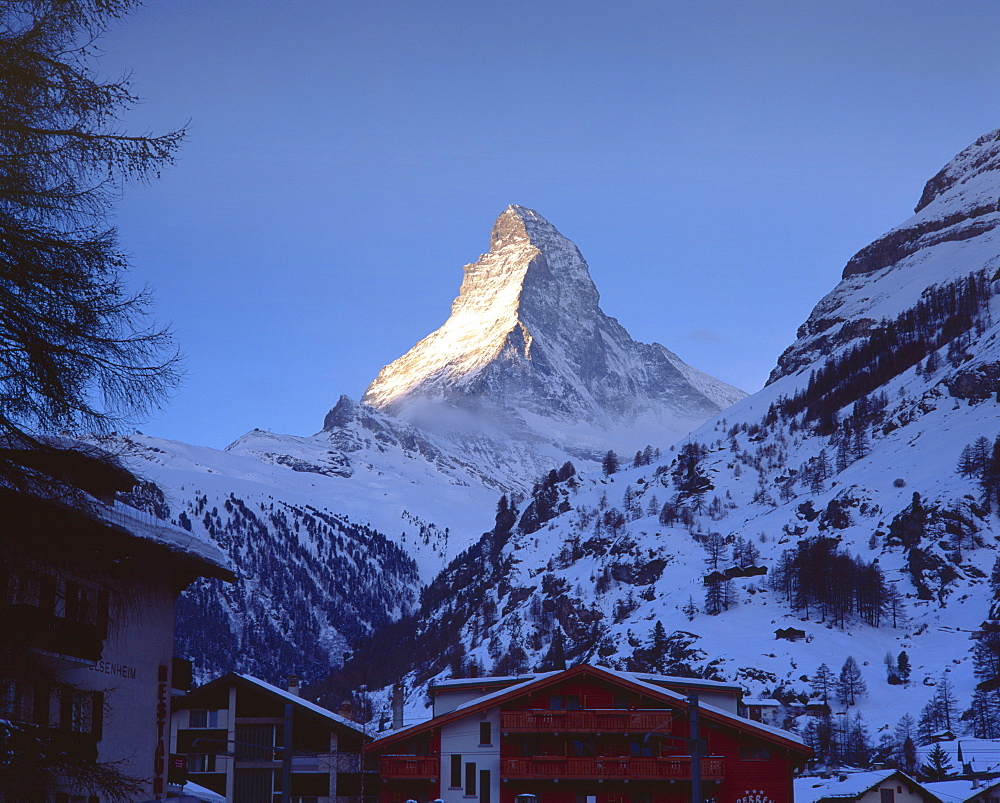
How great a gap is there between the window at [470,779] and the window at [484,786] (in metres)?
0.41

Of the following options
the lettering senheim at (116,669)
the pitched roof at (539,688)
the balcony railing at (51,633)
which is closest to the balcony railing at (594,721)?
the pitched roof at (539,688)

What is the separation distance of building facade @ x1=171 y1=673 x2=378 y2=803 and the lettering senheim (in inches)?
1334

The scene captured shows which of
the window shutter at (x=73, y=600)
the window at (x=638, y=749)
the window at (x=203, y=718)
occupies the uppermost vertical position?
the window shutter at (x=73, y=600)

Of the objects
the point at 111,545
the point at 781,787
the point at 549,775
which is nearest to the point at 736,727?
the point at 781,787

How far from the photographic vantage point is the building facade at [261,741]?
71188 mm

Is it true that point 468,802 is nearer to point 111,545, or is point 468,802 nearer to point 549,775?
point 549,775

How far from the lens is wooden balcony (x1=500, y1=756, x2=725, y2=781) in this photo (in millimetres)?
72875

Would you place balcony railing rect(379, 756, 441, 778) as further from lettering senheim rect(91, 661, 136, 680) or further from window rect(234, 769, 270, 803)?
lettering senheim rect(91, 661, 136, 680)

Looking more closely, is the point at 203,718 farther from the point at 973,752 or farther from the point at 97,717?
the point at 973,752

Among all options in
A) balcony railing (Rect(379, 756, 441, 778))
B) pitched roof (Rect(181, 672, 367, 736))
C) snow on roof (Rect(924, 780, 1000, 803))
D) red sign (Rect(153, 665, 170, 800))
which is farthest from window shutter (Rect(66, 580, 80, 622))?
snow on roof (Rect(924, 780, 1000, 803))

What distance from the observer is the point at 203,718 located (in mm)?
73188

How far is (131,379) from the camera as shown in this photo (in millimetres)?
16797

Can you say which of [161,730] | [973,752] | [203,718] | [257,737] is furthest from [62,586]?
[973,752]

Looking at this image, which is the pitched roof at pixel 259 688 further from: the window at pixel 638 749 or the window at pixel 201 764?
the window at pixel 638 749
